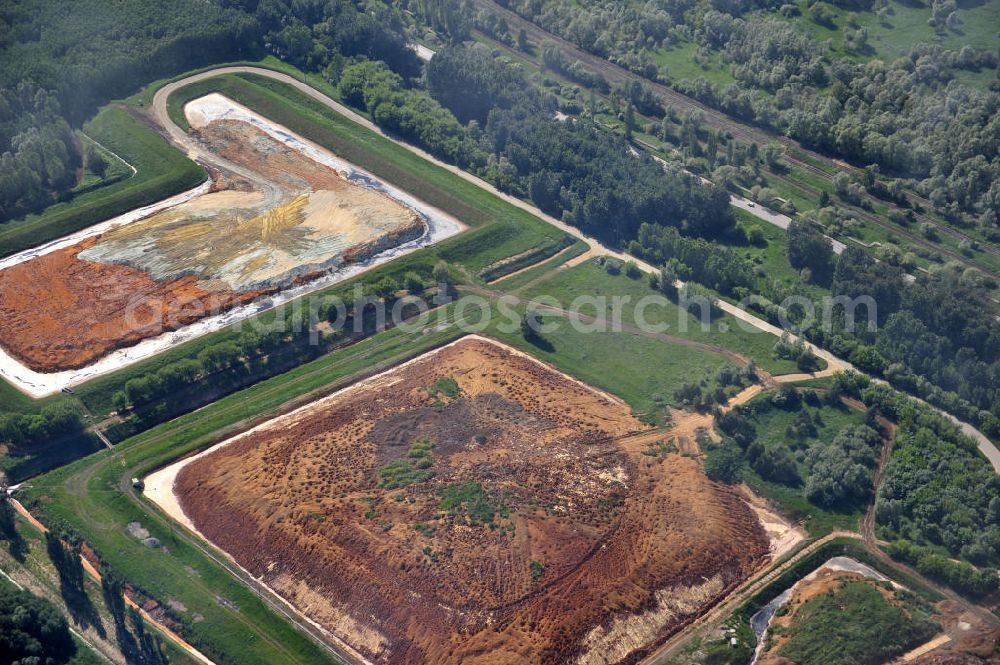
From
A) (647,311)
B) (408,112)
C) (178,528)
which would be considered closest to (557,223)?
(647,311)

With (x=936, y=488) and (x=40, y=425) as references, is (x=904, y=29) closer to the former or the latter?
(x=936, y=488)

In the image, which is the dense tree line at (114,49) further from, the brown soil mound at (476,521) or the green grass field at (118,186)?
the brown soil mound at (476,521)

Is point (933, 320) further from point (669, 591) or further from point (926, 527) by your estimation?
point (669, 591)

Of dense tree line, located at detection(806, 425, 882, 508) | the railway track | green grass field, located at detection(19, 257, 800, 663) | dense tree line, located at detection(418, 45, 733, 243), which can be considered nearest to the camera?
green grass field, located at detection(19, 257, 800, 663)

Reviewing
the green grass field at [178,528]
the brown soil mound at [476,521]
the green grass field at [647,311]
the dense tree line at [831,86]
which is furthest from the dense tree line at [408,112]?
the brown soil mound at [476,521]

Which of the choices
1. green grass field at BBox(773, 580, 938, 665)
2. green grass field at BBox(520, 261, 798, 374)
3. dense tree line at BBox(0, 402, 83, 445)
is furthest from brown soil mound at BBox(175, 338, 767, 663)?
green grass field at BBox(520, 261, 798, 374)

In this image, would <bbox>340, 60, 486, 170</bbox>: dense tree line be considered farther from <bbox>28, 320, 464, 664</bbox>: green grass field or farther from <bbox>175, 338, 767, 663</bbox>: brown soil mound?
<bbox>175, 338, 767, 663</bbox>: brown soil mound
